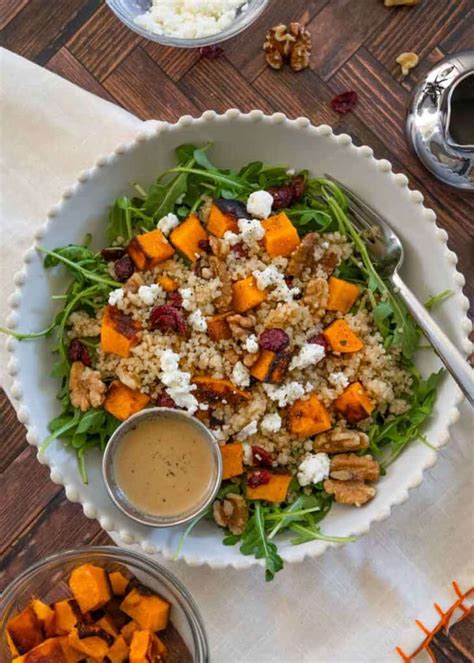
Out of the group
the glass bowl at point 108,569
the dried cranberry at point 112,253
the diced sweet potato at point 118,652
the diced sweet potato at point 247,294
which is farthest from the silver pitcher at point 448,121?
the diced sweet potato at point 118,652

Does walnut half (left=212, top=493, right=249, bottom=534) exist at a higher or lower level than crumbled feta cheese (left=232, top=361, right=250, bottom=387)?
lower

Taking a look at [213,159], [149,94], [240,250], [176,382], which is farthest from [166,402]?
[149,94]

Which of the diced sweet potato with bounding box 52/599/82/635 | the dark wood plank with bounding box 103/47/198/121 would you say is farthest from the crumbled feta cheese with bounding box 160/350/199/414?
the dark wood plank with bounding box 103/47/198/121

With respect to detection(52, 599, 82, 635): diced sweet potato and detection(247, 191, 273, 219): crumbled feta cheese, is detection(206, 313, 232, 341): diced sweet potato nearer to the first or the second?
detection(247, 191, 273, 219): crumbled feta cheese

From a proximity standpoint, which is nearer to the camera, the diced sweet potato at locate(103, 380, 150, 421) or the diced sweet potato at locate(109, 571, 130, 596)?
the diced sweet potato at locate(103, 380, 150, 421)

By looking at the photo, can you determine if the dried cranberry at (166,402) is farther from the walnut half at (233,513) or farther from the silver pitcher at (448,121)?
the silver pitcher at (448,121)

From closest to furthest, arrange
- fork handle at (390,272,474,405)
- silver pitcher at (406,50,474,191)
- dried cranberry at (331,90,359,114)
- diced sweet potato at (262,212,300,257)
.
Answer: fork handle at (390,272,474,405), diced sweet potato at (262,212,300,257), silver pitcher at (406,50,474,191), dried cranberry at (331,90,359,114)

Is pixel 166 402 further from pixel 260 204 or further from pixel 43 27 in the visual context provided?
pixel 43 27
